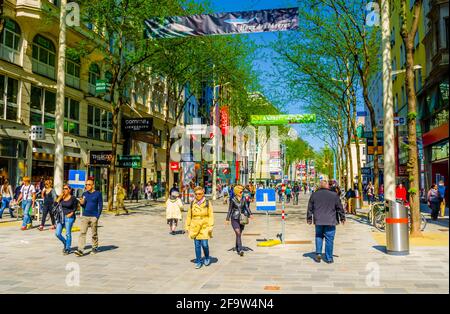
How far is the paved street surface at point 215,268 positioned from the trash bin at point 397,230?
254 millimetres

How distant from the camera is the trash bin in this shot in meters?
10.5

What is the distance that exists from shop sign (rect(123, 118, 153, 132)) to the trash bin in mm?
25149

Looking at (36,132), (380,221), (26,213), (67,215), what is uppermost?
(36,132)

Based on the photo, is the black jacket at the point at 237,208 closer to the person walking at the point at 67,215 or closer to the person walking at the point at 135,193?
the person walking at the point at 67,215

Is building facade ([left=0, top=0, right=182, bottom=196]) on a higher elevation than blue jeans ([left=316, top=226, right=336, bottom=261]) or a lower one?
higher

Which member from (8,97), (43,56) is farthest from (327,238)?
(43,56)

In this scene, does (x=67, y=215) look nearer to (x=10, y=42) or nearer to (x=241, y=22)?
(x=241, y=22)

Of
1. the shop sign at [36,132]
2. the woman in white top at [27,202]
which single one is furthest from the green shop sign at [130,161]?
the woman in white top at [27,202]

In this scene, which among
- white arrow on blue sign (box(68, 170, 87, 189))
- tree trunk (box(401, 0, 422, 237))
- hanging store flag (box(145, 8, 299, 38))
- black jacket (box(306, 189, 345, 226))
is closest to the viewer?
black jacket (box(306, 189, 345, 226))

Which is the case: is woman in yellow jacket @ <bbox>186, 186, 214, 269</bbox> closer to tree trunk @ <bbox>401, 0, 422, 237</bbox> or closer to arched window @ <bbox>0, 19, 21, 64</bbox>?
tree trunk @ <bbox>401, 0, 422, 237</bbox>

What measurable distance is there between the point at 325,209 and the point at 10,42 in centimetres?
2178

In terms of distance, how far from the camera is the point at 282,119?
5006cm

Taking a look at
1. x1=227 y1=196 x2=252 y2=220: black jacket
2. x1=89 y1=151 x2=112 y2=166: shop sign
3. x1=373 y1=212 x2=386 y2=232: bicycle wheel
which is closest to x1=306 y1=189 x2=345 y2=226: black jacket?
x1=227 y1=196 x2=252 y2=220: black jacket

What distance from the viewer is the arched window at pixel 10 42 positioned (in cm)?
2389
